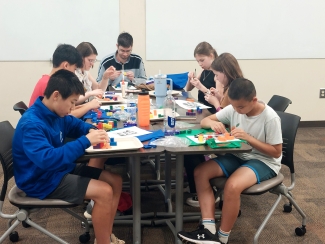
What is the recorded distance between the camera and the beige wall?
4270 mm

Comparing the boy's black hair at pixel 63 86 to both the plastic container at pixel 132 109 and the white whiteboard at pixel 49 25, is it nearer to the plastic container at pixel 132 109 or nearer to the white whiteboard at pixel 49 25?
the plastic container at pixel 132 109

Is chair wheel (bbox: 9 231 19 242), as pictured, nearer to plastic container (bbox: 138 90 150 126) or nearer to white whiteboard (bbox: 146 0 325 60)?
plastic container (bbox: 138 90 150 126)

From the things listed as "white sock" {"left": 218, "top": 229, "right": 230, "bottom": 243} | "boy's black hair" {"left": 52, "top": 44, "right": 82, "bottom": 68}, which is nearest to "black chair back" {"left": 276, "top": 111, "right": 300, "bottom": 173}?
"white sock" {"left": 218, "top": 229, "right": 230, "bottom": 243}

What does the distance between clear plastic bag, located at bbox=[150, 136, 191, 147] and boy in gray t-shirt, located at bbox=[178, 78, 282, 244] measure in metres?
0.23

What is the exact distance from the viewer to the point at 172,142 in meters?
1.86

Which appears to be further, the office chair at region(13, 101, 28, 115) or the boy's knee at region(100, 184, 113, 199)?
the office chair at region(13, 101, 28, 115)

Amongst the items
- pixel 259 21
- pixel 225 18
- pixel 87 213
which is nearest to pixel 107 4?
pixel 225 18

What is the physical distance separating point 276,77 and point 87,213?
3.18 m

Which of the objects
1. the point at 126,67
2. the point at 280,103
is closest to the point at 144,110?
the point at 280,103

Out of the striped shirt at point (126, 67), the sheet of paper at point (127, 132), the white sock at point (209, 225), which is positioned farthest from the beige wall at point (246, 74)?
the white sock at point (209, 225)

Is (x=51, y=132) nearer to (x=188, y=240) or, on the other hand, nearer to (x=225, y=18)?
(x=188, y=240)

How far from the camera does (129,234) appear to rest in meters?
2.36

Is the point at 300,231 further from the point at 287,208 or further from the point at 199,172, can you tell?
the point at 199,172

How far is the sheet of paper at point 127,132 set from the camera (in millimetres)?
1946
